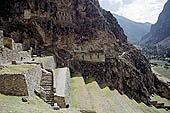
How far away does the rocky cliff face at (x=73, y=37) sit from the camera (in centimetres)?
3256

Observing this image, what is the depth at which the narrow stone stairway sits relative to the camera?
46.8 ft

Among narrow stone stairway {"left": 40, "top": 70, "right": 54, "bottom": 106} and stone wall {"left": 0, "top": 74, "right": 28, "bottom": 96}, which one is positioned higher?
stone wall {"left": 0, "top": 74, "right": 28, "bottom": 96}

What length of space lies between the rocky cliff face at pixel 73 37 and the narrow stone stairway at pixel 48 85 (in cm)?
1389

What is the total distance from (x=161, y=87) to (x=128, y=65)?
15.2 meters

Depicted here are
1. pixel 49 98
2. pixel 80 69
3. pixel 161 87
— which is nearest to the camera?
pixel 49 98

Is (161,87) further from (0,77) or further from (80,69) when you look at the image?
(0,77)

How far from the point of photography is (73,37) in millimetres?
36906

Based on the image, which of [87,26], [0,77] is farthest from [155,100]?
[0,77]

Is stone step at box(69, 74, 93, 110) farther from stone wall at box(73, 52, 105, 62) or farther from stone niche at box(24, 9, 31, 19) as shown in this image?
stone niche at box(24, 9, 31, 19)

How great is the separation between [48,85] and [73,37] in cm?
2185

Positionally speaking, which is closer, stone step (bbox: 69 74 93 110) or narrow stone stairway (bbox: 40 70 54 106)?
narrow stone stairway (bbox: 40 70 54 106)

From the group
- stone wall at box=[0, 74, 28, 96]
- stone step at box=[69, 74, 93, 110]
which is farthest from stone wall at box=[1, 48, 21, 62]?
stone step at box=[69, 74, 93, 110]

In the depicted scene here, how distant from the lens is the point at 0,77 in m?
11.1

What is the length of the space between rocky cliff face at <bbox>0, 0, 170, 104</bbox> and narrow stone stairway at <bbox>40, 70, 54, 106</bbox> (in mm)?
13885
